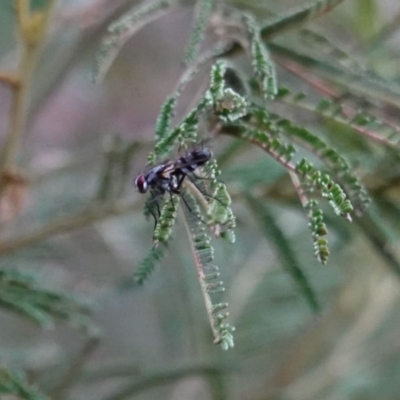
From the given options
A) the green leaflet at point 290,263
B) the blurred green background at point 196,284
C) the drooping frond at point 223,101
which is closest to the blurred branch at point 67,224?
the blurred green background at point 196,284

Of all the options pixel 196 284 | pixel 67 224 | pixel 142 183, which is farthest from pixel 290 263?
pixel 196 284

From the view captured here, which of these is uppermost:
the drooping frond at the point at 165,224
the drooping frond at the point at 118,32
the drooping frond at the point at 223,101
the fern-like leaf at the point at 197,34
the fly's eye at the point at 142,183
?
the drooping frond at the point at 118,32

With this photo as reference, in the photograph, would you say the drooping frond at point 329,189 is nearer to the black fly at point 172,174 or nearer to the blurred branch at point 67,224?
the black fly at point 172,174

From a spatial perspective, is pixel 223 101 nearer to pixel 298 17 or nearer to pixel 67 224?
pixel 298 17

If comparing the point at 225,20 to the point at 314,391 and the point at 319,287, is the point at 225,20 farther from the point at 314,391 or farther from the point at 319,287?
the point at 314,391

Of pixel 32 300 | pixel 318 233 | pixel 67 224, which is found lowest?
pixel 318 233

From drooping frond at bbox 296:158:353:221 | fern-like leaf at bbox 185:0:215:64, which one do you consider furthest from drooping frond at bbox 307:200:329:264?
fern-like leaf at bbox 185:0:215:64
